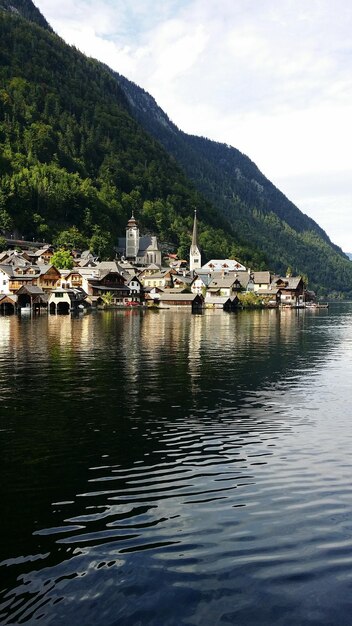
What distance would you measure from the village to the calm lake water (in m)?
84.0

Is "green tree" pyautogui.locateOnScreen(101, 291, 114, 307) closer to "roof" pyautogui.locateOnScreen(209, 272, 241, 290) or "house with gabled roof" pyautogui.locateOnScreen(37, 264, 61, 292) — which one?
"house with gabled roof" pyautogui.locateOnScreen(37, 264, 61, 292)

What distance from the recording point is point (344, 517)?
12.9 metres

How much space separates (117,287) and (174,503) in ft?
413

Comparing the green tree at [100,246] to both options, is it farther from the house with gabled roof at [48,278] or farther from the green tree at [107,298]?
Answer: the house with gabled roof at [48,278]

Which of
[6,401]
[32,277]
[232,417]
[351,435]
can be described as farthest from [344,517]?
[32,277]

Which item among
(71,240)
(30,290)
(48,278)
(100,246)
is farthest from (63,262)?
(100,246)

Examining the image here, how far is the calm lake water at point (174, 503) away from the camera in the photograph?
9.39 metres

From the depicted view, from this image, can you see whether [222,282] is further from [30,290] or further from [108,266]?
[30,290]

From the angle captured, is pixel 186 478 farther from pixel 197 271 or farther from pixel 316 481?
pixel 197 271

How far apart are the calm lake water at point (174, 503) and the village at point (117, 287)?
8404cm

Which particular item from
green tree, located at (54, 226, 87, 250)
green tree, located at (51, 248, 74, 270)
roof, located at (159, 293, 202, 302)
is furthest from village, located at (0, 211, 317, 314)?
green tree, located at (54, 226, 87, 250)

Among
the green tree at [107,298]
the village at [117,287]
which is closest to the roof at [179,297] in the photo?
the village at [117,287]

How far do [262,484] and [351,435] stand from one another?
7015 mm

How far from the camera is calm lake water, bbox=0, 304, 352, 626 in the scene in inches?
370
